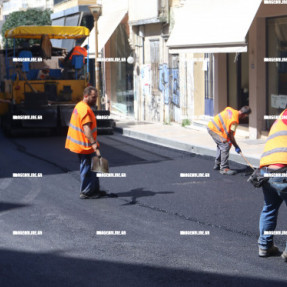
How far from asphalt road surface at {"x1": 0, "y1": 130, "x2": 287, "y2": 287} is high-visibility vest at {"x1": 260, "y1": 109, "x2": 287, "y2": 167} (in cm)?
97

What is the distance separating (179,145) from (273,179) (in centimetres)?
934

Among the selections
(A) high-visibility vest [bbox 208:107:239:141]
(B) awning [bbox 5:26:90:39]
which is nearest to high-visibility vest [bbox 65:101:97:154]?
(A) high-visibility vest [bbox 208:107:239:141]

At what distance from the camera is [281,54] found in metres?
15.7

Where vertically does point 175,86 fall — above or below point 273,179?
above

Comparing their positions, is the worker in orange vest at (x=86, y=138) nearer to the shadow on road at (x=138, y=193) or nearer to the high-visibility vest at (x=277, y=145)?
the shadow on road at (x=138, y=193)

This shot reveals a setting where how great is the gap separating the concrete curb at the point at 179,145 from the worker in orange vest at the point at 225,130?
4.06 feet

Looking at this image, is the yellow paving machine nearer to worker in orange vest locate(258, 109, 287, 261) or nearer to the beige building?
the beige building

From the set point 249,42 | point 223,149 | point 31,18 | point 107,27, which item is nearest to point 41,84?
point 249,42

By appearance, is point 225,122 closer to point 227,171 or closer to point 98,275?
point 227,171

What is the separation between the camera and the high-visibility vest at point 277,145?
6.40 metres

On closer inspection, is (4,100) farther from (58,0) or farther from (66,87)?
(58,0)

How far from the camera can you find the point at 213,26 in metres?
15.8

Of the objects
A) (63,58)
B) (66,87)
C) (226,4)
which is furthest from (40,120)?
→ (226,4)

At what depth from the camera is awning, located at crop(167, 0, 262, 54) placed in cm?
1458
